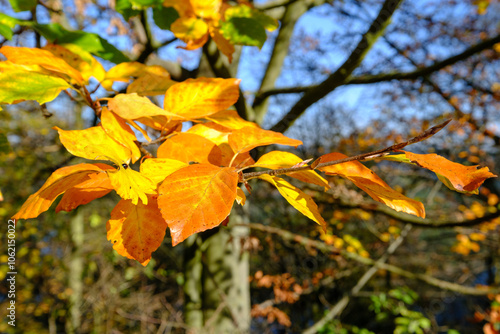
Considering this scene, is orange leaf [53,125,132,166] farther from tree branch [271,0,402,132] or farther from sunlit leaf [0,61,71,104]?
tree branch [271,0,402,132]

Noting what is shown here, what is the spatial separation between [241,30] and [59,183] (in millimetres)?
456

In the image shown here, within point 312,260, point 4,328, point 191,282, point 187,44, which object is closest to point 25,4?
point 187,44

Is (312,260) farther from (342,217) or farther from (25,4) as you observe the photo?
(25,4)

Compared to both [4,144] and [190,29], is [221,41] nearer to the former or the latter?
[190,29]

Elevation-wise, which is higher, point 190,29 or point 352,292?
point 190,29

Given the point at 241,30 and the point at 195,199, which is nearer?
the point at 195,199

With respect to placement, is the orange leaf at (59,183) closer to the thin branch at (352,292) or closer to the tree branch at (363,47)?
the tree branch at (363,47)

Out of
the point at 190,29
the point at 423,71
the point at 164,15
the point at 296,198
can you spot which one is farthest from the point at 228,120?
the point at 423,71

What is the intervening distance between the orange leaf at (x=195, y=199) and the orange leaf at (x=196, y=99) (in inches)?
5.1

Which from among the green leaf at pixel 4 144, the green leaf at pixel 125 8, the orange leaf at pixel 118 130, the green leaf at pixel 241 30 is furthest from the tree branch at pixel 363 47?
the green leaf at pixel 4 144

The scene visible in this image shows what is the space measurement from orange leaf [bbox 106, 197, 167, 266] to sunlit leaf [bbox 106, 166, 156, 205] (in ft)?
0.14

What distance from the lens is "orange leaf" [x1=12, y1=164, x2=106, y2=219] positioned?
35cm

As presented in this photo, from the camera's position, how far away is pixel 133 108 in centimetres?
39

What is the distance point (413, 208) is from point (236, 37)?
1.57 feet
